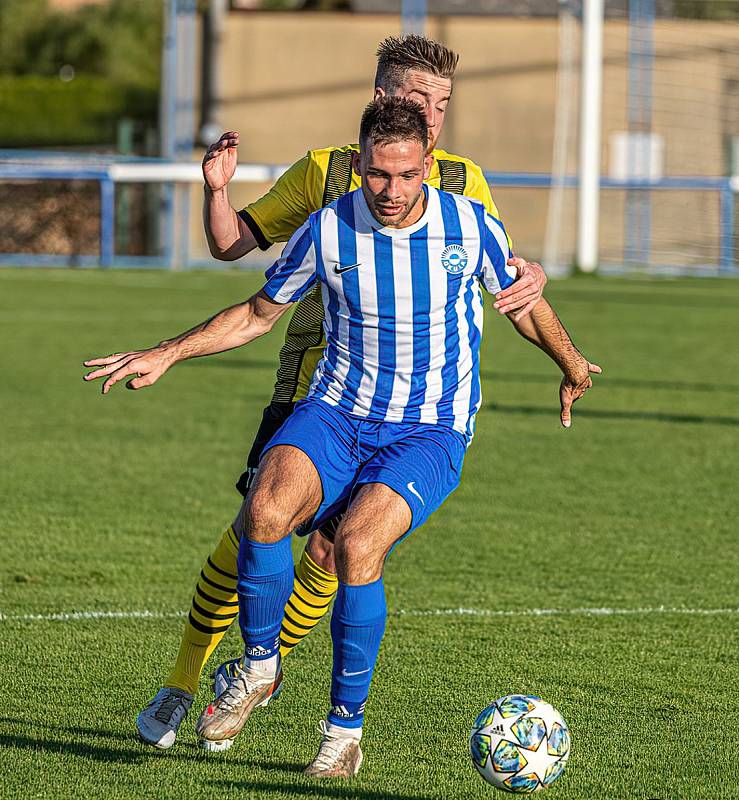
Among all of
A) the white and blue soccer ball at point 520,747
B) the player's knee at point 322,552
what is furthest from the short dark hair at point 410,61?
the white and blue soccer ball at point 520,747

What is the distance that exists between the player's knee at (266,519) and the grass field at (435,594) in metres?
0.68

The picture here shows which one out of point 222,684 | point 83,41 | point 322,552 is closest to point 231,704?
point 222,684

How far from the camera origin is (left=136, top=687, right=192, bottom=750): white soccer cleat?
180 inches

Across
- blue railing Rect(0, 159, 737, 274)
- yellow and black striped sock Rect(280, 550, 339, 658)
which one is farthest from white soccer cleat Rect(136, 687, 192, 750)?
blue railing Rect(0, 159, 737, 274)

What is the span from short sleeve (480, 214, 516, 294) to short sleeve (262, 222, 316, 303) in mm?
524

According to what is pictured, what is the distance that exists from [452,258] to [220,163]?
920mm

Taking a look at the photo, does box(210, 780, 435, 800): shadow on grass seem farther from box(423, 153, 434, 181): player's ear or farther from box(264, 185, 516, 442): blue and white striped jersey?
box(423, 153, 434, 181): player's ear

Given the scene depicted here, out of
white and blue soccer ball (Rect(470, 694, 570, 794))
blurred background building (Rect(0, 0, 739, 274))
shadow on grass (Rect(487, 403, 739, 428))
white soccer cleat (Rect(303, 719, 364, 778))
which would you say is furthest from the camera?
blurred background building (Rect(0, 0, 739, 274))

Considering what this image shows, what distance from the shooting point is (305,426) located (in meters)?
4.52

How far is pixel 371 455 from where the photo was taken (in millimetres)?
4559

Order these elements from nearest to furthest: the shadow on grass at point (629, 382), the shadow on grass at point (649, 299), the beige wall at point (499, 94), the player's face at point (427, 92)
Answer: the player's face at point (427, 92)
the shadow on grass at point (629, 382)
the shadow on grass at point (649, 299)
the beige wall at point (499, 94)

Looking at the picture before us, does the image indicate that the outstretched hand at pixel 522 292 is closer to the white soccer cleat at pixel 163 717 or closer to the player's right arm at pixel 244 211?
the player's right arm at pixel 244 211

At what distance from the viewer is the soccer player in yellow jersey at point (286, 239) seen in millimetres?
4801

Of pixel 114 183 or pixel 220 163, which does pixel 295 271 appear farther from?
pixel 114 183
